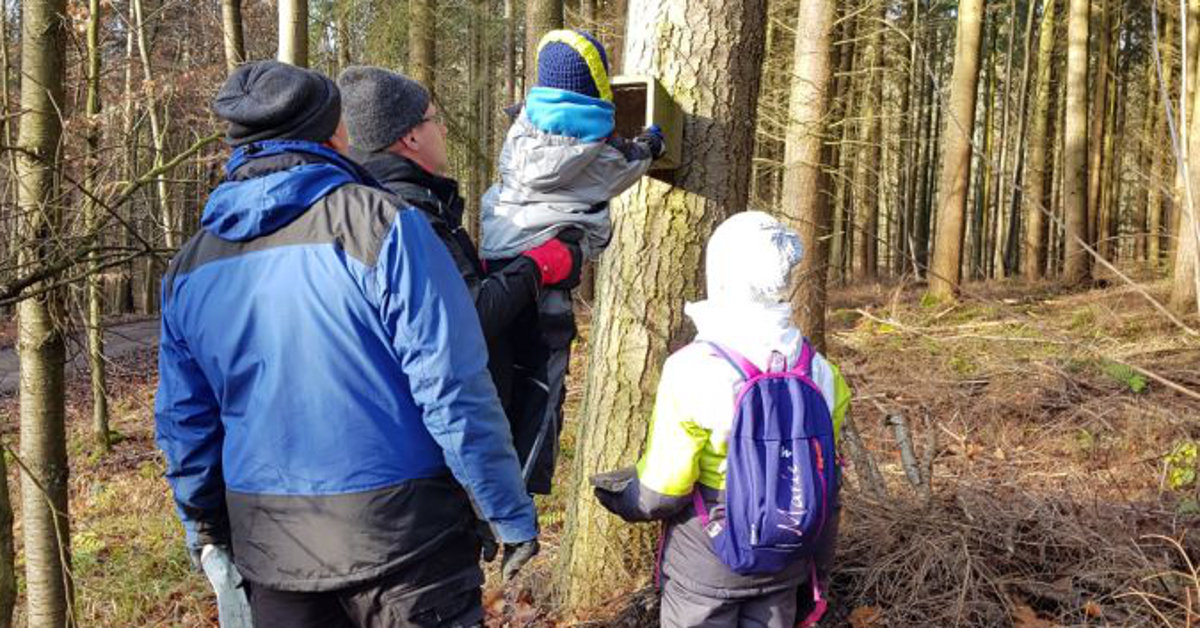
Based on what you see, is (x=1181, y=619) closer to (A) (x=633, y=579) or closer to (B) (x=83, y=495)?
(A) (x=633, y=579)

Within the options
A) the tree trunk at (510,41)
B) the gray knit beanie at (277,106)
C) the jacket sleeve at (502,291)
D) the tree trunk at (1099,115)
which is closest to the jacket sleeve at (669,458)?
the jacket sleeve at (502,291)

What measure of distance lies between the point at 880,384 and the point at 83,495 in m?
7.20

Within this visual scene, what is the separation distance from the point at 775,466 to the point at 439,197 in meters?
1.10

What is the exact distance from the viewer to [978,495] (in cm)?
377

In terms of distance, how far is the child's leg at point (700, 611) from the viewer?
250 centimetres

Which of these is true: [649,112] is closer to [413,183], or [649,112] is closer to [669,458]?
[413,183]

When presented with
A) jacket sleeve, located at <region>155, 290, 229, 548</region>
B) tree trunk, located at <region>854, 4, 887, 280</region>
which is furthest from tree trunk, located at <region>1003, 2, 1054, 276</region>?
jacket sleeve, located at <region>155, 290, 229, 548</region>

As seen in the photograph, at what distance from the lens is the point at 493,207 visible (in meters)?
2.44

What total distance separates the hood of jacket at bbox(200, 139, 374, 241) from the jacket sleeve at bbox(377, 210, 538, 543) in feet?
0.72

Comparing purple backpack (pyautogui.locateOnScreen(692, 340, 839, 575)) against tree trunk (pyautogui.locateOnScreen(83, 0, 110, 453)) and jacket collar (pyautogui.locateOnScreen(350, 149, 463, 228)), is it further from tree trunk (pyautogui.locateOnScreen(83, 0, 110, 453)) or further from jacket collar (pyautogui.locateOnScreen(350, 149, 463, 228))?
tree trunk (pyautogui.locateOnScreen(83, 0, 110, 453))

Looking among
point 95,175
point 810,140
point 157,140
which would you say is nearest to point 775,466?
point 95,175

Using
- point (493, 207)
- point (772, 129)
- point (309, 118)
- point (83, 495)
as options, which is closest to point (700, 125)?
point (493, 207)

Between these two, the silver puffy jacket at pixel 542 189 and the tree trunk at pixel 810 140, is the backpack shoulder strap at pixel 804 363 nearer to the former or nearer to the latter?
the silver puffy jacket at pixel 542 189

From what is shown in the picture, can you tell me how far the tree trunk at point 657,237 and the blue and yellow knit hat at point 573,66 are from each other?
0.83 m
